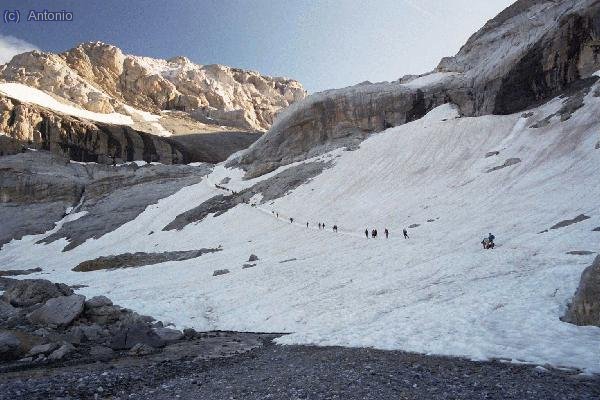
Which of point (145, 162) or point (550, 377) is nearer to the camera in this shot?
point (550, 377)

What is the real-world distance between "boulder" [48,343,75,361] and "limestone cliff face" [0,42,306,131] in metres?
120

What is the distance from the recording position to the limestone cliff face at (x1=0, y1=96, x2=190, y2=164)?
86750mm

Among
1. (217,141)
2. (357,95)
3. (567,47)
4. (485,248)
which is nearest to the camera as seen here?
(485,248)

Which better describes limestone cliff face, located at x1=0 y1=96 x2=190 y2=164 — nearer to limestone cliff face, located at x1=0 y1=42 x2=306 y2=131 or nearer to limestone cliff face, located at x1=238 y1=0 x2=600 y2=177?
limestone cliff face, located at x1=0 y1=42 x2=306 y2=131

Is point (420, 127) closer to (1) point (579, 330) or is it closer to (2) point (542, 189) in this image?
(2) point (542, 189)

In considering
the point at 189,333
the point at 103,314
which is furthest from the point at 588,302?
the point at 103,314

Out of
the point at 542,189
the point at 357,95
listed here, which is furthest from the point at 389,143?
the point at 542,189

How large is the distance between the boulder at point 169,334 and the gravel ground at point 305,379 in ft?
8.82

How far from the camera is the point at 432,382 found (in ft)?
28.6

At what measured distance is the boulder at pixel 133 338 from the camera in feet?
47.8

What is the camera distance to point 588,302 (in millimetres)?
10930

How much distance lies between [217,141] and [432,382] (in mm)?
117707

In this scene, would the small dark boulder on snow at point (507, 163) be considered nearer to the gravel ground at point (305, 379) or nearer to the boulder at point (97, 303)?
the gravel ground at point (305, 379)

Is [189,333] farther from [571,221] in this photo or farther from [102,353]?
[571,221]
